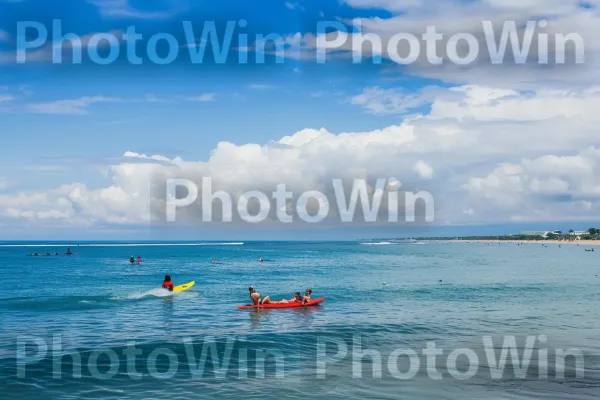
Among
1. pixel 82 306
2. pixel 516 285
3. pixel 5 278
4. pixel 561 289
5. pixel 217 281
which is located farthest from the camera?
pixel 5 278

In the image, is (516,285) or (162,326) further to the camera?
(516,285)

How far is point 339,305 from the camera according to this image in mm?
46875

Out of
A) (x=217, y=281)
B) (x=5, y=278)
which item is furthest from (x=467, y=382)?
(x=5, y=278)

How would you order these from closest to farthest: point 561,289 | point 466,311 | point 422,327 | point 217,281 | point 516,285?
point 422,327
point 466,311
point 561,289
point 516,285
point 217,281

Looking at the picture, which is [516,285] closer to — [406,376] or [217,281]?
[217,281]

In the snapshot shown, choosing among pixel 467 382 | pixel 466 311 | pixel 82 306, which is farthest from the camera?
pixel 82 306

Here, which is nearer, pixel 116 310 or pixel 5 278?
pixel 116 310

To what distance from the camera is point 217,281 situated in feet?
240

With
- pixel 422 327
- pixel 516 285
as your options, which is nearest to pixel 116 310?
pixel 422 327

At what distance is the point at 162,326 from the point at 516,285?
44.8 m

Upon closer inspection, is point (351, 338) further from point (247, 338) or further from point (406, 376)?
point (406, 376)

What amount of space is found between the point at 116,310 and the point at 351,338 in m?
21.8

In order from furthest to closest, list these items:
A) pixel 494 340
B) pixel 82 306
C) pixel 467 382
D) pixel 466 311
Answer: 1. pixel 82 306
2. pixel 466 311
3. pixel 494 340
4. pixel 467 382

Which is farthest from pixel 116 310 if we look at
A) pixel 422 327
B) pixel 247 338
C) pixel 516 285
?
pixel 516 285
